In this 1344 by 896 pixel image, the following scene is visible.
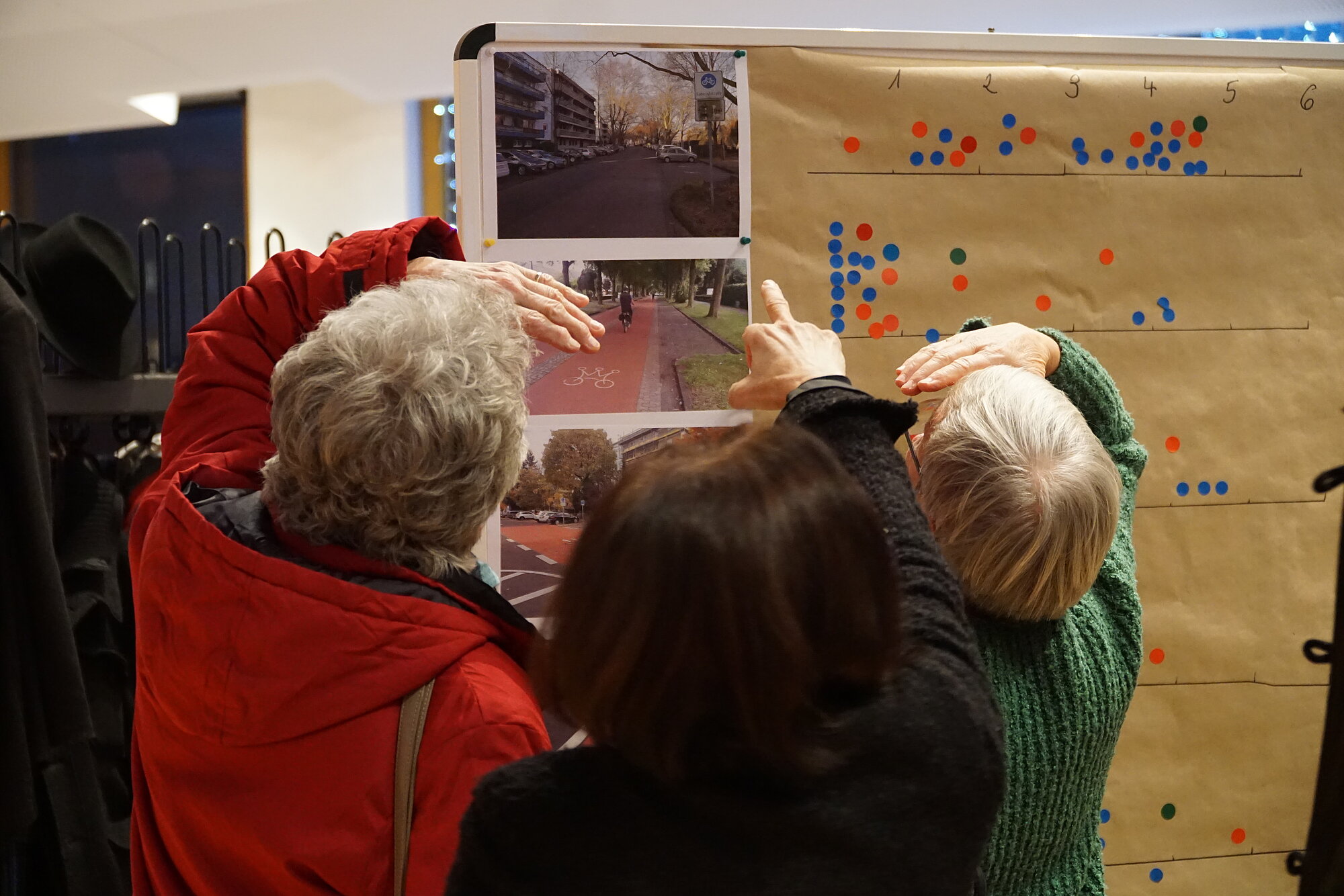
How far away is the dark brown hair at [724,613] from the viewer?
587mm

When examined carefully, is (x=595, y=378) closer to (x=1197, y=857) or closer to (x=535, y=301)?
(x=535, y=301)

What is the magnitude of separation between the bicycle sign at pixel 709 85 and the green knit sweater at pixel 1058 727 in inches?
35.1

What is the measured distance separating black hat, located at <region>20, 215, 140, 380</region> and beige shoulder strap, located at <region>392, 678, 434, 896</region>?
158 cm

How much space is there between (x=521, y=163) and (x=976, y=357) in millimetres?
708

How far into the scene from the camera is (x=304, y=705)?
0.80 m

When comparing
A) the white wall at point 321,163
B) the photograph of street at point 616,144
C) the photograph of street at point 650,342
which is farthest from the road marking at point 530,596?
the white wall at point 321,163

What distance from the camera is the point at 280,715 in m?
0.80

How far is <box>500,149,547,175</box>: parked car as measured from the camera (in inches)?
54.6

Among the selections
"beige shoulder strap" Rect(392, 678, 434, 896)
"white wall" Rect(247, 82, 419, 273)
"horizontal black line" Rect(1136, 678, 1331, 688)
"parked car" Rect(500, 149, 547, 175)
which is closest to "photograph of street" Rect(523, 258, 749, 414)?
"parked car" Rect(500, 149, 547, 175)

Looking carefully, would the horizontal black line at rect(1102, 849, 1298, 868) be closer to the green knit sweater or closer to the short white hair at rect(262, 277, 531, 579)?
the green knit sweater

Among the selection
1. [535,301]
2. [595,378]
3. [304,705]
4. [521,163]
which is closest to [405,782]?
[304,705]

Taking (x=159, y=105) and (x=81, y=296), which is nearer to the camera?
(x=81, y=296)

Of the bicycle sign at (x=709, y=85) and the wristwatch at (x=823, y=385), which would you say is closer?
the wristwatch at (x=823, y=385)

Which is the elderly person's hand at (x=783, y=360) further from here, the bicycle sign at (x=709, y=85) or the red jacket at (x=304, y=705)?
the bicycle sign at (x=709, y=85)
